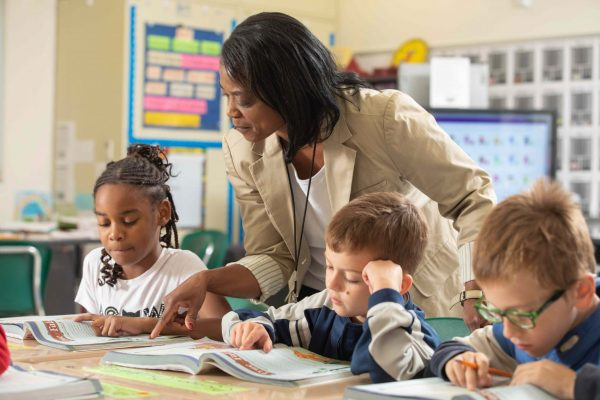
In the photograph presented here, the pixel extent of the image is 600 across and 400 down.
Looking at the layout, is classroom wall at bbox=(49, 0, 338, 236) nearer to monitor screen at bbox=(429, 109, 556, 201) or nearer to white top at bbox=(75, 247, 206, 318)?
monitor screen at bbox=(429, 109, 556, 201)

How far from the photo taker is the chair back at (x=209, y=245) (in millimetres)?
5559

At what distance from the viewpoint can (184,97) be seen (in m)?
6.70

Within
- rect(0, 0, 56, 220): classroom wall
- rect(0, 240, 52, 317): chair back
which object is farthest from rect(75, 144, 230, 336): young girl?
rect(0, 0, 56, 220): classroom wall

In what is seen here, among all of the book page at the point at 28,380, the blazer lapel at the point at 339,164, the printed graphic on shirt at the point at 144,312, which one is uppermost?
the blazer lapel at the point at 339,164

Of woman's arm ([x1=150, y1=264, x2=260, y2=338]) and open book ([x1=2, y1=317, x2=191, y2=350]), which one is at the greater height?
woman's arm ([x1=150, y1=264, x2=260, y2=338])

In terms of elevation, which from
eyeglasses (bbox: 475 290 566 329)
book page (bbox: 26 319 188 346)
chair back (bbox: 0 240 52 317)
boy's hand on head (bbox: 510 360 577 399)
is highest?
eyeglasses (bbox: 475 290 566 329)

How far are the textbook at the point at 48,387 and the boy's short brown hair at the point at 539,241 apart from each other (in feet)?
1.68

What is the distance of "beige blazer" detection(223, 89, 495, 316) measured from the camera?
6.04 ft

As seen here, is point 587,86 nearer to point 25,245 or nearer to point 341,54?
point 341,54

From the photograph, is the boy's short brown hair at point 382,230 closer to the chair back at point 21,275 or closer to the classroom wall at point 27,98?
the chair back at point 21,275

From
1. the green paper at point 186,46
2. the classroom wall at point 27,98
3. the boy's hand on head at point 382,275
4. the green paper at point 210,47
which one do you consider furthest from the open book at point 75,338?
the green paper at point 210,47

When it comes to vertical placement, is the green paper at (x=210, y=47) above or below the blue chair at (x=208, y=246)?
above

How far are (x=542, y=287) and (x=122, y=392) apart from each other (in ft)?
1.81

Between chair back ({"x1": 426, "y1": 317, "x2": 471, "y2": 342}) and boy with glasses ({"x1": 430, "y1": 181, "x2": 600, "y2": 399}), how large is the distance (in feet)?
1.54
